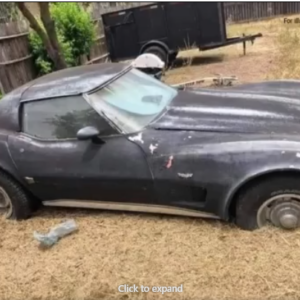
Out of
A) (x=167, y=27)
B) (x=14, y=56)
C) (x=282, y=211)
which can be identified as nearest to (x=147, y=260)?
(x=282, y=211)

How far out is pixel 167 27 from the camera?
1216cm

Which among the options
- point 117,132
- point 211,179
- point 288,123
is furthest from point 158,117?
point 288,123

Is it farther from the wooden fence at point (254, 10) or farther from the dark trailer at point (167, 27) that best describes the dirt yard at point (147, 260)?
the wooden fence at point (254, 10)

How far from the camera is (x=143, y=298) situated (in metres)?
2.79

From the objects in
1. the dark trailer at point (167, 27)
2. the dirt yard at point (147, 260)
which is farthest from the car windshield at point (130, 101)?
the dark trailer at point (167, 27)

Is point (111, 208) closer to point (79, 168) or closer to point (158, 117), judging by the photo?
point (79, 168)

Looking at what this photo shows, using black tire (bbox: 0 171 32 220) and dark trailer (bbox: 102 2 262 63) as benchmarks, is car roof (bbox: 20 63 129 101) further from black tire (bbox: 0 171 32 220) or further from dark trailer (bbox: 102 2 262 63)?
dark trailer (bbox: 102 2 262 63)

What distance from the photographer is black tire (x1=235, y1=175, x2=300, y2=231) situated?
293cm

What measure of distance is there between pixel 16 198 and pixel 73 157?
81cm

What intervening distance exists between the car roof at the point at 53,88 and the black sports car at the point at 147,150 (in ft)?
0.04

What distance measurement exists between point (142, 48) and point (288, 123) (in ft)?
31.2

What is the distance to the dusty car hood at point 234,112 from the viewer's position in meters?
3.30

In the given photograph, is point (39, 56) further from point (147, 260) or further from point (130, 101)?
point (147, 260)

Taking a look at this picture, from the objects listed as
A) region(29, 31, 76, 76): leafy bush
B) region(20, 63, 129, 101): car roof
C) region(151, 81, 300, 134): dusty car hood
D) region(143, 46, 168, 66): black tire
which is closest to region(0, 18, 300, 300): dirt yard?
region(151, 81, 300, 134): dusty car hood
